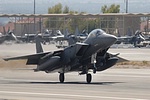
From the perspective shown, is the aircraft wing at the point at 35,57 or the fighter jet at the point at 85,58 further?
the aircraft wing at the point at 35,57

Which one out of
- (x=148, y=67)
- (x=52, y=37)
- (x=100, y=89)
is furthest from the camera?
(x=52, y=37)

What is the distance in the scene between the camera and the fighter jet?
108 ft

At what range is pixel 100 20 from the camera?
133125 millimetres

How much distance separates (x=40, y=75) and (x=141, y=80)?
8039 mm

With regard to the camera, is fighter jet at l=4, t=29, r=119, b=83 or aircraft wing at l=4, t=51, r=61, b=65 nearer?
fighter jet at l=4, t=29, r=119, b=83

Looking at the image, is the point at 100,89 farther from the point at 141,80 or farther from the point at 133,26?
the point at 133,26

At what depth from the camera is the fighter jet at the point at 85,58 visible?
32812 mm

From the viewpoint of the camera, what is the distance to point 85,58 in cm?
3347

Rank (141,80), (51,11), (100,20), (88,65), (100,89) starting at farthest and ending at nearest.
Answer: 1. (51,11)
2. (100,20)
3. (141,80)
4. (88,65)
5. (100,89)

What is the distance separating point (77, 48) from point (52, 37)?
91.5m

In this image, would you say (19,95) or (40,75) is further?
(40,75)

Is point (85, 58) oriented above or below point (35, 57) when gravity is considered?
above

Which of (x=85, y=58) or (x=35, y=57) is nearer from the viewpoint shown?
(x=85, y=58)

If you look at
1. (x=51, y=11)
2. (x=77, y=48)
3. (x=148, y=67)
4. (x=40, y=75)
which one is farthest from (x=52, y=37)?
(x=77, y=48)
